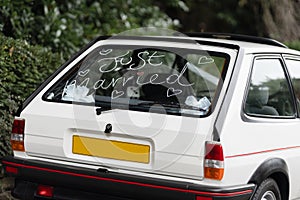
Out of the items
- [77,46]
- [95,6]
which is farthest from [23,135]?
[95,6]

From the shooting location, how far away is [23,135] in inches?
198

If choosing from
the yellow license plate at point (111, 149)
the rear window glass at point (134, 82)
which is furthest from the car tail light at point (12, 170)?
the rear window glass at point (134, 82)

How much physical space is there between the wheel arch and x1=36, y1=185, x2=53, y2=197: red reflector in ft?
5.07

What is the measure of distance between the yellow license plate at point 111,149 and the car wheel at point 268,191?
0.89 metres

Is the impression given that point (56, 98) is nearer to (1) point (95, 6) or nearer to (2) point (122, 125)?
(2) point (122, 125)

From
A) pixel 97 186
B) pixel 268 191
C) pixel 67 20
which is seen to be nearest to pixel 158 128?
pixel 97 186

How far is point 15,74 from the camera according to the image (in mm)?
7121

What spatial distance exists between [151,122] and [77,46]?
523 centimetres

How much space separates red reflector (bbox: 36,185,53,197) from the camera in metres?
4.91

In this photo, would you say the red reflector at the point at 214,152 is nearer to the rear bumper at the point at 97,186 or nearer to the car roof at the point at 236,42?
the rear bumper at the point at 97,186

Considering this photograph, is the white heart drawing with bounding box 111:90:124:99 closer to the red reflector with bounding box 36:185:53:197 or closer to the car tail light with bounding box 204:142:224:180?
the red reflector with bounding box 36:185:53:197

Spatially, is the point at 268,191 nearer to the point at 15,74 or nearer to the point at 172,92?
the point at 172,92

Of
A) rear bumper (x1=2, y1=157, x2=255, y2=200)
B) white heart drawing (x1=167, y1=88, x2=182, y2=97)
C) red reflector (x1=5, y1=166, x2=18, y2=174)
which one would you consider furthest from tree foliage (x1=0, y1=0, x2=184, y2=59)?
white heart drawing (x1=167, y1=88, x2=182, y2=97)

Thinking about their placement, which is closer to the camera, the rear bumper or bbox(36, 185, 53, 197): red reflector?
the rear bumper
